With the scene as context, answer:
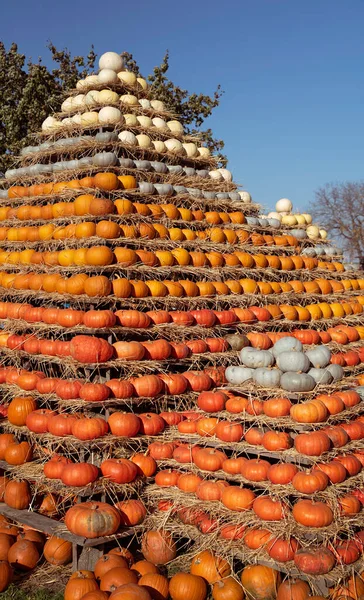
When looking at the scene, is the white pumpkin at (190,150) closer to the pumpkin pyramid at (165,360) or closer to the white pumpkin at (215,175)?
the pumpkin pyramid at (165,360)

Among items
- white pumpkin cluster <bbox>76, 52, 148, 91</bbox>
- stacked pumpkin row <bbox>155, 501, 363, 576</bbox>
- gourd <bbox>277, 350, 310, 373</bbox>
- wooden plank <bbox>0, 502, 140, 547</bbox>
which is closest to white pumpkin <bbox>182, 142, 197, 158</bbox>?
white pumpkin cluster <bbox>76, 52, 148, 91</bbox>

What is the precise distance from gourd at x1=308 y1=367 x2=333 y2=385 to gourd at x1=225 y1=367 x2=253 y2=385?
2.34 feet

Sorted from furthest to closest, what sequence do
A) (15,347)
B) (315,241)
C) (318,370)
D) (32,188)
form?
(315,241) < (32,188) < (15,347) < (318,370)

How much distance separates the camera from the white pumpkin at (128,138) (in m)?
9.66

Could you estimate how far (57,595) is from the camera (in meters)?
5.02

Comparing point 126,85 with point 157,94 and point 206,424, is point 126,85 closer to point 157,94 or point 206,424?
point 206,424

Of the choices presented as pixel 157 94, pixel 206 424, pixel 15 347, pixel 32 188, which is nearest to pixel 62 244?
pixel 15 347

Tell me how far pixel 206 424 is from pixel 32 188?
553 centimetres

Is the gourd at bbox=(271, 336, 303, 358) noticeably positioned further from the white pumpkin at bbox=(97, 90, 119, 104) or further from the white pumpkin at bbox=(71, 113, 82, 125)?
the white pumpkin at bbox=(97, 90, 119, 104)

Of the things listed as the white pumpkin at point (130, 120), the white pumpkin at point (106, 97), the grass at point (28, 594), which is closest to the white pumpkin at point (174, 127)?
the white pumpkin at point (130, 120)

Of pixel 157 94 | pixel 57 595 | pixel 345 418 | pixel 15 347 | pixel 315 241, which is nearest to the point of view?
pixel 57 595

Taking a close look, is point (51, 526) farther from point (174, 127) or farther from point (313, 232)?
point (313, 232)

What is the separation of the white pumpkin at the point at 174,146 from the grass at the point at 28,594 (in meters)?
7.96

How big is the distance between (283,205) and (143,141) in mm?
5316
